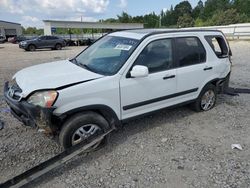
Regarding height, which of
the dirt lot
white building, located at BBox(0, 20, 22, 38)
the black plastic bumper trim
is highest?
white building, located at BBox(0, 20, 22, 38)

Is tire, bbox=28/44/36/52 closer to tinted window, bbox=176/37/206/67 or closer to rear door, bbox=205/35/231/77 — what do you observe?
rear door, bbox=205/35/231/77

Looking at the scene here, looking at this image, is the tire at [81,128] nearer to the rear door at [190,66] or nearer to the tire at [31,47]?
the rear door at [190,66]

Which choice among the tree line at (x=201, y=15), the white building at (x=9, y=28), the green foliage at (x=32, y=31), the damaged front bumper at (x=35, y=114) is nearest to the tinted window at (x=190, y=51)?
the damaged front bumper at (x=35, y=114)

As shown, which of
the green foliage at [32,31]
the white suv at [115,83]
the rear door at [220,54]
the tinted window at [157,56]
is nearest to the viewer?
the white suv at [115,83]

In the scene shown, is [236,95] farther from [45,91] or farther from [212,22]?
[212,22]

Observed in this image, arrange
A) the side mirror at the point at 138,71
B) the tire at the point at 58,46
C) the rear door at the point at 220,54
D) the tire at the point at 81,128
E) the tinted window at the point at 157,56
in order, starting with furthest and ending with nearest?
the tire at the point at 58,46 → the rear door at the point at 220,54 → the tinted window at the point at 157,56 → the side mirror at the point at 138,71 → the tire at the point at 81,128

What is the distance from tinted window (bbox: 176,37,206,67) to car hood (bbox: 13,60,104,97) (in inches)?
67.6

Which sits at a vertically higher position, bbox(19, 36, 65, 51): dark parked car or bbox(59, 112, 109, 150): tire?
bbox(19, 36, 65, 51): dark parked car

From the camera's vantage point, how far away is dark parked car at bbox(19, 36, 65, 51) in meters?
24.1

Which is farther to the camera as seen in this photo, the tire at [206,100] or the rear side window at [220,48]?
the rear side window at [220,48]

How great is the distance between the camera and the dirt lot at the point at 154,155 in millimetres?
3197

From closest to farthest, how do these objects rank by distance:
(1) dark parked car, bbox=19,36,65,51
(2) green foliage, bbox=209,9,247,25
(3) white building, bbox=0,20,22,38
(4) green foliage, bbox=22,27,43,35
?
(1) dark parked car, bbox=19,36,65,51 < (3) white building, bbox=0,20,22,38 < (2) green foliage, bbox=209,9,247,25 < (4) green foliage, bbox=22,27,43,35

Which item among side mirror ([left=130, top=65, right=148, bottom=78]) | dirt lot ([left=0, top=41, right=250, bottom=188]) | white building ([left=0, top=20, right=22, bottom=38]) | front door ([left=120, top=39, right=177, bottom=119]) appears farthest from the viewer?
white building ([left=0, top=20, right=22, bottom=38])

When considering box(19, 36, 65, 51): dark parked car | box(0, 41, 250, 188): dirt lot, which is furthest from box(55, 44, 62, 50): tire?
box(0, 41, 250, 188): dirt lot
